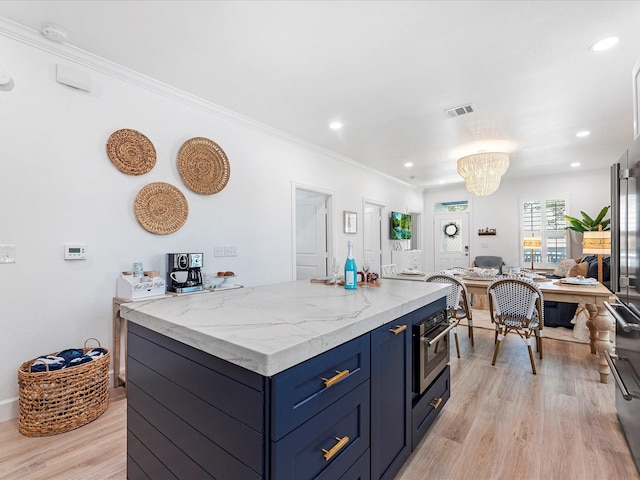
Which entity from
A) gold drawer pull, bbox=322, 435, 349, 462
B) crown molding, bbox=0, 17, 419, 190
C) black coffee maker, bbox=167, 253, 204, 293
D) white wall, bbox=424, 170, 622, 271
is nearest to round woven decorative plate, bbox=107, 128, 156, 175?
crown molding, bbox=0, 17, 419, 190

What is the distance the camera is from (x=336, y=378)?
→ 1.05 metres

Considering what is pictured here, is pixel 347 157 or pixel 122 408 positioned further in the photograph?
pixel 347 157

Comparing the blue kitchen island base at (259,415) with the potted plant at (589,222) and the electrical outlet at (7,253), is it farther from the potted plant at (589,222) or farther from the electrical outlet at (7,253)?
Result: the potted plant at (589,222)

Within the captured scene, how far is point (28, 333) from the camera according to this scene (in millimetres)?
2168

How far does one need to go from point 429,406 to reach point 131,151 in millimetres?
2946

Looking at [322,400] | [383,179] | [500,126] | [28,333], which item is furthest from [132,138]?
[383,179]

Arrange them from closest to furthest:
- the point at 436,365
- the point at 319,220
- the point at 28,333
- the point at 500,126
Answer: the point at 436,365, the point at 28,333, the point at 500,126, the point at 319,220

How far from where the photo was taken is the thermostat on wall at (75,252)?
7.57 feet

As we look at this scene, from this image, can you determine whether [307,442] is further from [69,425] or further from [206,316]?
[69,425]

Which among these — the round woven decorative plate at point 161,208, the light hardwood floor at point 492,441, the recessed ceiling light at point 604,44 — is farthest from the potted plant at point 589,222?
the round woven decorative plate at point 161,208

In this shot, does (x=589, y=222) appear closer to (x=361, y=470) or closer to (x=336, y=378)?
(x=361, y=470)

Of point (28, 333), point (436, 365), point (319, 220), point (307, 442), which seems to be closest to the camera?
point (307, 442)

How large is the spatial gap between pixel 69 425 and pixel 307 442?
1.97 m

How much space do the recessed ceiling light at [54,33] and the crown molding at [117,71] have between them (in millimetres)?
59
